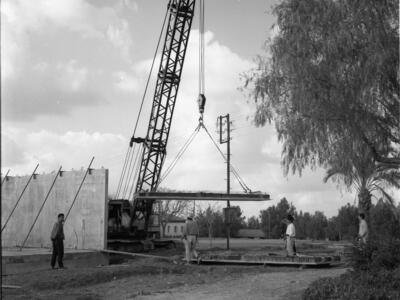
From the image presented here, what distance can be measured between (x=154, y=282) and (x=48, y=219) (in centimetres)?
1313

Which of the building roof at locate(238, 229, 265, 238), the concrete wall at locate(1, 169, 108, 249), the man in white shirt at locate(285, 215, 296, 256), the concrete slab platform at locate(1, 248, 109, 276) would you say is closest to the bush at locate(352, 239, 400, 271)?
the man in white shirt at locate(285, 215, 296, 256)

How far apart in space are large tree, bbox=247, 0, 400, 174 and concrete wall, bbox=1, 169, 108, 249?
11.3 meters

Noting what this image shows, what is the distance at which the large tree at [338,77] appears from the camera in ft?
40.2

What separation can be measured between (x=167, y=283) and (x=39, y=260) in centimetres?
781

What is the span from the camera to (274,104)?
45.6 feet

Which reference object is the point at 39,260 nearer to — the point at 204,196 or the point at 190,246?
the point at 190,246

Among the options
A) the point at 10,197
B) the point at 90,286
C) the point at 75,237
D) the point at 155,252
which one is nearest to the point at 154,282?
the point at 90,286

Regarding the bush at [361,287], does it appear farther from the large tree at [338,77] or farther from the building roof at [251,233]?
Answer: the building roof at [251,233]

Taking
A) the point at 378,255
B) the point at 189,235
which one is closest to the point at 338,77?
the point at 378,255

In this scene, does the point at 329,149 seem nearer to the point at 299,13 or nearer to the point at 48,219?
the point at 299,13

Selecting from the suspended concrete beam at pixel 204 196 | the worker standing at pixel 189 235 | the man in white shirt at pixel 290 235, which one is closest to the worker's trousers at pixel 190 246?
the worker standing at pixel 189 235

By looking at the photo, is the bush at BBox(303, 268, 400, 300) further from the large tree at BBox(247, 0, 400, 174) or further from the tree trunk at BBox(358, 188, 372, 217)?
the tree trunk at BBox(358, 188, 372, 217)

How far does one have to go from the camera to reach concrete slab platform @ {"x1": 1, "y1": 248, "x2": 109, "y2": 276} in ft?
56.5

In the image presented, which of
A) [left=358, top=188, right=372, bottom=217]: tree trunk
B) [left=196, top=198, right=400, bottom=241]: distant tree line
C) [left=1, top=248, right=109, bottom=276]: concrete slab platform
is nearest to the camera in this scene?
[left=1, top=248, right=109, bottom=276]: concrete slab platform
